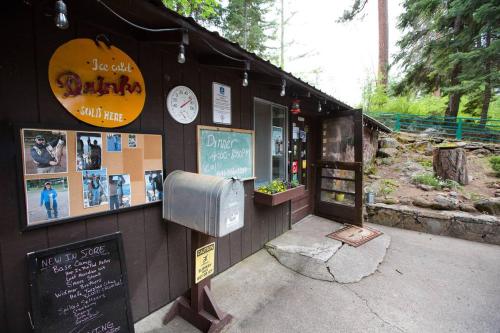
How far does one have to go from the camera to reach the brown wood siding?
142cm

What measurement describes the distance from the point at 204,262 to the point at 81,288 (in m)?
0.89

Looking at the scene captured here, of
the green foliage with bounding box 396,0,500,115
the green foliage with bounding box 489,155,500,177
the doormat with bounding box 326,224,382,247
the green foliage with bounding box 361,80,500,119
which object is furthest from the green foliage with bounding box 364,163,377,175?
the green foliage with bounding box 361,80,500,119

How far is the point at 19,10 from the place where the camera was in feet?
4.66

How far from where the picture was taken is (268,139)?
374 centimetres

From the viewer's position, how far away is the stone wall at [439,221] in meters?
3.89

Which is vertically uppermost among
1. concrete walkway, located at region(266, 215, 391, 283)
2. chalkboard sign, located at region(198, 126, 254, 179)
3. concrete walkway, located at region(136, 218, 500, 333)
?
chalkboard sign, located at region(198, 126, 254, 179)

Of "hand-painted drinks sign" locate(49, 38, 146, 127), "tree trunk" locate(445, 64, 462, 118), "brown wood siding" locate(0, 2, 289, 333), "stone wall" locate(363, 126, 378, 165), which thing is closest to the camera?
"brown wood siding" locate(0, 2, 289, 333)

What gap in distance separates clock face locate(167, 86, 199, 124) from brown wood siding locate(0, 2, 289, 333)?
2.4 inches

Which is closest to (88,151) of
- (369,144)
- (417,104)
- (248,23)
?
(369,144)

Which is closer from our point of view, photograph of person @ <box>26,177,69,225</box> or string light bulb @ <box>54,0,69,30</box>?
string light bulb @ <box>54,0,69,30</box>

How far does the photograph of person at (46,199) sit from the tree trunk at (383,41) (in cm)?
1365

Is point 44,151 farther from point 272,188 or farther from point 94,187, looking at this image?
point 272,188

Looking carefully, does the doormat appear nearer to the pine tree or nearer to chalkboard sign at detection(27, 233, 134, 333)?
chalkboard sign at detection(27, 233, 134, 333)

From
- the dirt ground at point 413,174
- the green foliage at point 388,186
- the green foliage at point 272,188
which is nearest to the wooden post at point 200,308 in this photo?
the green foliage at point 272,188
